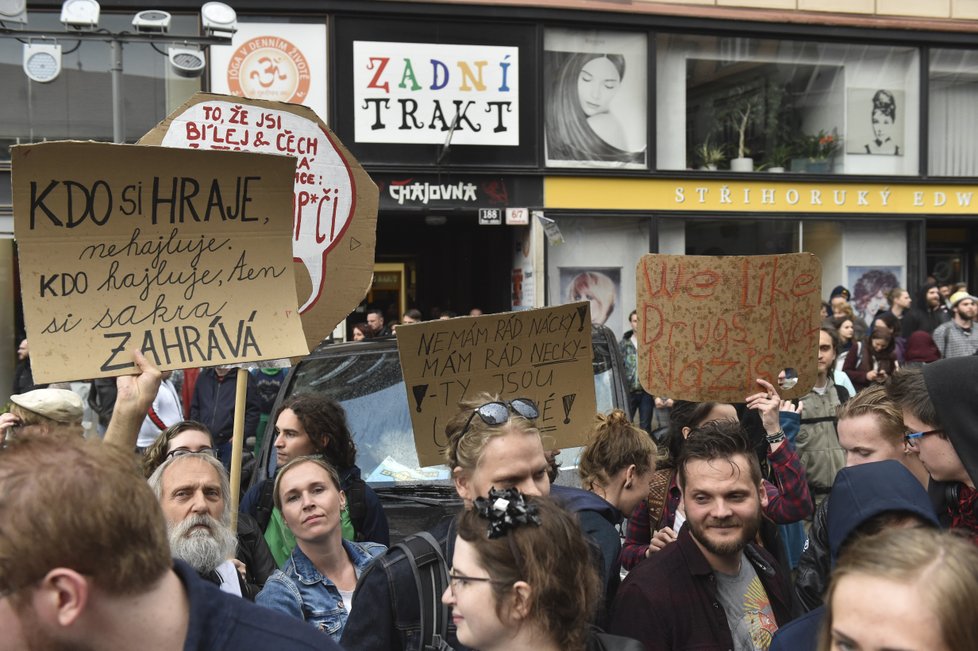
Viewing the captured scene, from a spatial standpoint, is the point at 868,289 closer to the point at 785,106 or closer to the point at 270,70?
the point at 785,106

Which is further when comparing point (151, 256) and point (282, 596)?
point (151, 256)

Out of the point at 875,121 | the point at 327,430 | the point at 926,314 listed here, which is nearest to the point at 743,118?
the point at 875,121

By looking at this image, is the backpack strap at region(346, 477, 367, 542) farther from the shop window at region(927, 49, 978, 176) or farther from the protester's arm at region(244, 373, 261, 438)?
the shop window at region(927, 49, 978, 176)

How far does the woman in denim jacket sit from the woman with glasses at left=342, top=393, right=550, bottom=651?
2.14ft

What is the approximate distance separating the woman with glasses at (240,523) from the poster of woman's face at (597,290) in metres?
11.3

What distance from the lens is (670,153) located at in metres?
16.0

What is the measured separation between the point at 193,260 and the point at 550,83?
491 inches

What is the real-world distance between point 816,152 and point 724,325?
12956mm

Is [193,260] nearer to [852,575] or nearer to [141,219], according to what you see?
[141,219]

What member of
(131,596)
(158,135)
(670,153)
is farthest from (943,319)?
(131,596)

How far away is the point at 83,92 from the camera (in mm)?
14188

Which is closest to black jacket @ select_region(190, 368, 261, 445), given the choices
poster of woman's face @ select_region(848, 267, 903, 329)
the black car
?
the black car

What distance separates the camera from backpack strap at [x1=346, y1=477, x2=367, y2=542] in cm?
439

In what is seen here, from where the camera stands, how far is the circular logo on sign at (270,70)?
14.4 metres
